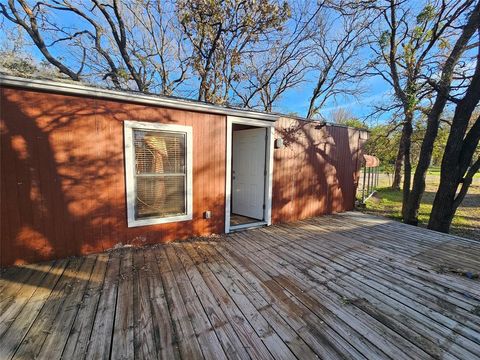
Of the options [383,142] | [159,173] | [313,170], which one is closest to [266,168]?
[313,170]

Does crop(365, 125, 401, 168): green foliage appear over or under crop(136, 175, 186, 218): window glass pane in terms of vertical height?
over

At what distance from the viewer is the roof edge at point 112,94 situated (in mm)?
2613

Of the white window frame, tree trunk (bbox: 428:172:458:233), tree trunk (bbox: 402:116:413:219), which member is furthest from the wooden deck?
tree trunk (bbox: 402:116:413:219)

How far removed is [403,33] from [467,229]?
18.7ft

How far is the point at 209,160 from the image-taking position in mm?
4031

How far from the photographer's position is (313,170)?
18.1 feet

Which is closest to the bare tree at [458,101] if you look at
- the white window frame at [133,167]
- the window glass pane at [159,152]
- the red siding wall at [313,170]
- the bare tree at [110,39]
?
the red siding wall at [313,170]

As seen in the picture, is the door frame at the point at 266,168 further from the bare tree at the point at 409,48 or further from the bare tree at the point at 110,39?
the bare tree at the point at 110,39

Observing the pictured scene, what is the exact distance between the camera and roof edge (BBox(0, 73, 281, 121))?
8.57ft

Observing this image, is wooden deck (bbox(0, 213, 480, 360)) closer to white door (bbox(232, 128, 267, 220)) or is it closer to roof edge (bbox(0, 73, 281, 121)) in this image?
white door (bbox(232, 128, 267, 220))

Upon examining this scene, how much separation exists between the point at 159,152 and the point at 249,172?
7.20 feet

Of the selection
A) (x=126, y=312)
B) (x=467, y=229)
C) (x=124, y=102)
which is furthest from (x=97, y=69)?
(x=467, y=229)

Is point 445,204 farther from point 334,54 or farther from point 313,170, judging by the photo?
point 334,54

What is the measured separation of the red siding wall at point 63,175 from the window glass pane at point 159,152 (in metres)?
0.22
